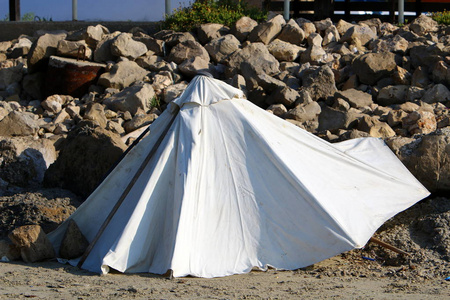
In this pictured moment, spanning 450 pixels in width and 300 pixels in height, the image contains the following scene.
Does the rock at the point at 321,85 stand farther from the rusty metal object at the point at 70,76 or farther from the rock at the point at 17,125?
the rock at the point at 17,125

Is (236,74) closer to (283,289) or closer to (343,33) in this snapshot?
(343,33)

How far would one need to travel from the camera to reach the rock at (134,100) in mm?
9750

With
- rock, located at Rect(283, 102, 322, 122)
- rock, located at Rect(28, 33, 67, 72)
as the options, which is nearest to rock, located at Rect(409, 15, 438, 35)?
rock, located at Rect(283, 102, 322, 122)

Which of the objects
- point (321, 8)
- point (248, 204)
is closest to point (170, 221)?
point (248, 204)

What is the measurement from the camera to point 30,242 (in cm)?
525

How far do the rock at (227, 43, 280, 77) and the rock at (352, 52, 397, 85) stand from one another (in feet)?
4.36

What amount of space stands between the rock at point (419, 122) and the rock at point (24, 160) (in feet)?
14.4

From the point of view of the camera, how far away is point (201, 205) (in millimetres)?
5125

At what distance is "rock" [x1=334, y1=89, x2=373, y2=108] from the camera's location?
30.7 feet

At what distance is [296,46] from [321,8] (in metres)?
3.36

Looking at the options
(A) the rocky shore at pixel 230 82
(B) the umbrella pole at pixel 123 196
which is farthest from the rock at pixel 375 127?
(B) the umbrella pole at pixel 123 196

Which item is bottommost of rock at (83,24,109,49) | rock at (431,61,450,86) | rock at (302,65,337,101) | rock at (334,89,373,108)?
rock at (334,89,373,108)

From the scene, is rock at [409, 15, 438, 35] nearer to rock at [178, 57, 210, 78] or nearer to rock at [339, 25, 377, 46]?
rock at [339, 25, 377, 46]

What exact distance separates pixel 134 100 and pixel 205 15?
317cm
